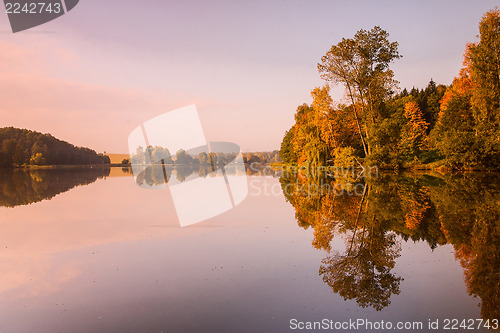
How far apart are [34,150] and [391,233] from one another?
362 feet

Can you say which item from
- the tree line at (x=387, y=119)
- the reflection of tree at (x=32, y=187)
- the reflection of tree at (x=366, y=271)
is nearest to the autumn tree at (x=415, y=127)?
the tree line at (x=387, y=119)

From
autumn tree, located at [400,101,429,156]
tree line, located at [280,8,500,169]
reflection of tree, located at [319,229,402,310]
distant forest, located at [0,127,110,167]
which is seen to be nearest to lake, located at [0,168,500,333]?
reflection of tree, located at [319,229,402,310]

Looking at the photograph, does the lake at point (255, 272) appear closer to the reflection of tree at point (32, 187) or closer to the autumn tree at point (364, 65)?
the reflection of tree at point (32, 187)

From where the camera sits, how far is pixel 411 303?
17.0ft

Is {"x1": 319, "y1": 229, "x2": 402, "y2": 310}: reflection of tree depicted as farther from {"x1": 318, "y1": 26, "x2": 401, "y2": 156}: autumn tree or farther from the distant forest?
the distant forest

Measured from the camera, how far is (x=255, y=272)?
6.63 m

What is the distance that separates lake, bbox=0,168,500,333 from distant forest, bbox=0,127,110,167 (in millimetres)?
87593

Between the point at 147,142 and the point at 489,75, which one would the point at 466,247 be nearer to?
the point at 147,142

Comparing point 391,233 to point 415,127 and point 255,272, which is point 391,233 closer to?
point 255,272

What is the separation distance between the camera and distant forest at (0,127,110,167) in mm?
82125

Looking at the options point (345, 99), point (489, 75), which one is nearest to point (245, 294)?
point (345, 99)

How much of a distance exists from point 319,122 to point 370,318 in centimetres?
3948

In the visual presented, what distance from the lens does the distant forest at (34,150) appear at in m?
82.1

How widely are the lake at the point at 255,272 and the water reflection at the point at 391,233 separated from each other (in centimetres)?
4
